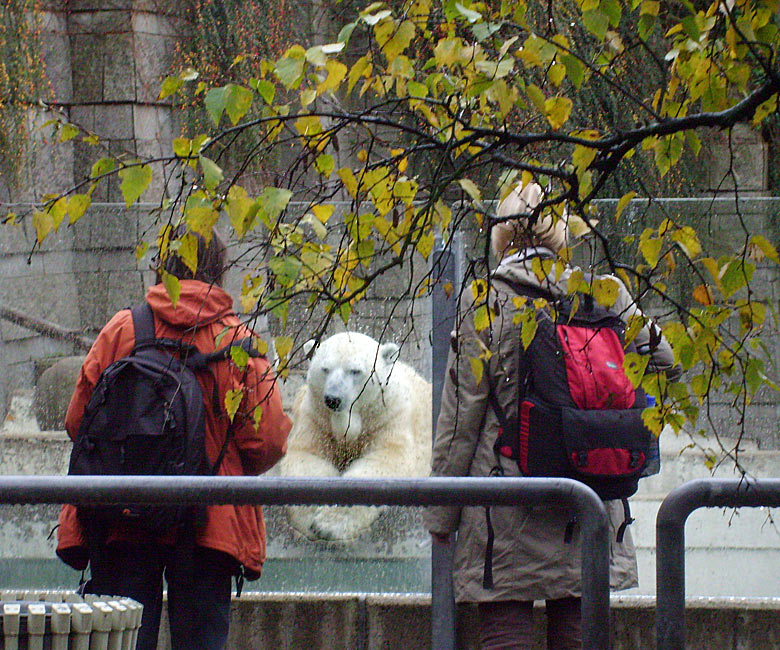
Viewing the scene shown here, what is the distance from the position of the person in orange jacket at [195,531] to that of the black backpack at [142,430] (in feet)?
0.16

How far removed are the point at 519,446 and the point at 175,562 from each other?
865 mm

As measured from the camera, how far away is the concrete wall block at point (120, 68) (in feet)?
29.6

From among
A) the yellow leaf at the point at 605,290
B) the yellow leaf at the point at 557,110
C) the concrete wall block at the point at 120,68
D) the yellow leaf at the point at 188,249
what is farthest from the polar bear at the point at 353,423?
the concrete wall block at the point at 120,68

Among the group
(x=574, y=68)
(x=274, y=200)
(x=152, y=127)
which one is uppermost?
(x=152, y=127)

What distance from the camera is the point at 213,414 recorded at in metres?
2.90

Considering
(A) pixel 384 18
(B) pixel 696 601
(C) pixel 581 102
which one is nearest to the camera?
(A) pixel 384 18

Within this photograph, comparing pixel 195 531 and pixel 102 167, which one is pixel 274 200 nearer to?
pixel 102 167

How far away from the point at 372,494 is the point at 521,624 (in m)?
1.15

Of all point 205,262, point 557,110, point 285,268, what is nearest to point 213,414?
point 205,262

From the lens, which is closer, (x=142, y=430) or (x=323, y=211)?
(x=323, y=211)

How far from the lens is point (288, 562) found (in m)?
4.07

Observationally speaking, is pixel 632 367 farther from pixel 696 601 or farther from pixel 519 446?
pixel 696 601

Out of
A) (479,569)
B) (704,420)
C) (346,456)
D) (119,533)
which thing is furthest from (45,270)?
(704,420)

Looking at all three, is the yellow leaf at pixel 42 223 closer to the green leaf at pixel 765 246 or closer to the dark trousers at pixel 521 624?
the green leaf at pixel 765 246
